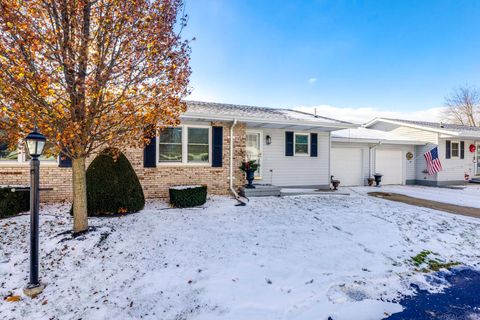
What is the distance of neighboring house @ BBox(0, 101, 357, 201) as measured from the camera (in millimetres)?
7207

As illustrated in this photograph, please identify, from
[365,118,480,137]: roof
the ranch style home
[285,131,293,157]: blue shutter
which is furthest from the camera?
[365,118,480,137]: roof

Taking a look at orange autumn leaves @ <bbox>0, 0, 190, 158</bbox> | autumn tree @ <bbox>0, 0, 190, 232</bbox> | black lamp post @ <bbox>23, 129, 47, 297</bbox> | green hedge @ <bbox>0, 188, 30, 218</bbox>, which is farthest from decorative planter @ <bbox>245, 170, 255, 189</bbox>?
green hedge @ <bbox>0, 188, 30, 218</bbox>

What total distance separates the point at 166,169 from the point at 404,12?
12.8 m

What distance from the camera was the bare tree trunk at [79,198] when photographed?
459 cm

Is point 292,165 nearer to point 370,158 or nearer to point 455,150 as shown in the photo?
point 370,158

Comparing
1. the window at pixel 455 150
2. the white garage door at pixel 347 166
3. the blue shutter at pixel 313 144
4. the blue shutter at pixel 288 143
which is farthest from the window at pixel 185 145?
the window at pixel 455 150

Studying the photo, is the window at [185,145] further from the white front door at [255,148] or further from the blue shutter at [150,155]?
the white front door at [255,148]

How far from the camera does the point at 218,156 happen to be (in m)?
8.62

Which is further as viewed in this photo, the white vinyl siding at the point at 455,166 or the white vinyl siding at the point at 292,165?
the white vinyl siding at the point at 455,166

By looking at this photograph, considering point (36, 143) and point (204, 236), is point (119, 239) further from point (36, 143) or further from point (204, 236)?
point (36, 143)

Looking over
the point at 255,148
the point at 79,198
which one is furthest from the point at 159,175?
the point at 255,148

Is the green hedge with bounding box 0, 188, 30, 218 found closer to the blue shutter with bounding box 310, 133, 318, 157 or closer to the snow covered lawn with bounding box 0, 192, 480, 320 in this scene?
the snow covered lawn with bounding box 0, 192, 480, 320

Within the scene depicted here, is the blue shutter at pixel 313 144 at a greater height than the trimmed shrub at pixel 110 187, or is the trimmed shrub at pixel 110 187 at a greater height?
the blue shutter at pixel 313 144

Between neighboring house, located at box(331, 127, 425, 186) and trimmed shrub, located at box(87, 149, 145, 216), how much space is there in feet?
31.0
